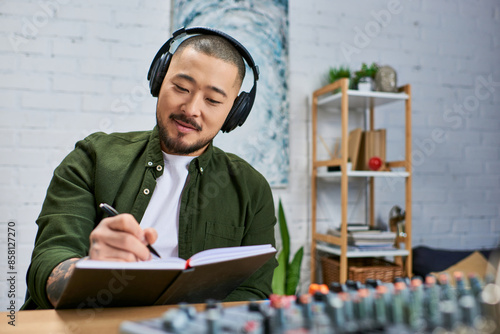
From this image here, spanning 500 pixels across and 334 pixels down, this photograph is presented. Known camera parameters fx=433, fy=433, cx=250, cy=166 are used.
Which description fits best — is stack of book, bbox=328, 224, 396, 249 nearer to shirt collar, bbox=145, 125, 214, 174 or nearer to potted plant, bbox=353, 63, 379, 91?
potted plant, bbox=353, 63, 379, 91

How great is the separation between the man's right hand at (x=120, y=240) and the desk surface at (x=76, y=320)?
10cm

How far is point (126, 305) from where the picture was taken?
843 mm

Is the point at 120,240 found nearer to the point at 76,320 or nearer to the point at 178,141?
the point at 76,320

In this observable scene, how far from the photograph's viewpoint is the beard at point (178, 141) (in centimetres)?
124

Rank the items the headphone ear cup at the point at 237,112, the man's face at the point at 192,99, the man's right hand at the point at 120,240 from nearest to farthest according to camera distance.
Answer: the man's right hand at the point at 120,240, the man's face at the point at 192,99, the headphone ear cup at the point at 237,112

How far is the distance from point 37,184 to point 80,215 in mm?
1301

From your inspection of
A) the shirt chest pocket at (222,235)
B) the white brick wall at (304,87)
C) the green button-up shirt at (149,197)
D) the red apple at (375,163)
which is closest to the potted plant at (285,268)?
the white brick wall at (304,87)

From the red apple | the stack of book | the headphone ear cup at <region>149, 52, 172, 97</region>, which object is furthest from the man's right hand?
the red apple

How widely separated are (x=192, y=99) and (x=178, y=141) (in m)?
0.13

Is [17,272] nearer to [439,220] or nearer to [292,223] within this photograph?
[292,223]

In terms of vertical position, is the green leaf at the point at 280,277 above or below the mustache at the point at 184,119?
below

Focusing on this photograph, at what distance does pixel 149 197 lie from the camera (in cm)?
125

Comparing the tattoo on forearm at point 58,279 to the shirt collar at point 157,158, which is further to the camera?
the shirt collar at point 157,158

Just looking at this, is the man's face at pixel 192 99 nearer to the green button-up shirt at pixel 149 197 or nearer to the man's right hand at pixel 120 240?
the green button-up shirt at pixel 149 197
